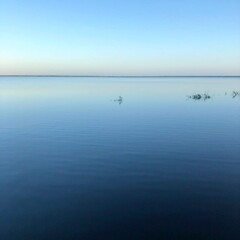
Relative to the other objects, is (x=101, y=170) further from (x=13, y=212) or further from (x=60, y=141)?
(x=60, y=141)

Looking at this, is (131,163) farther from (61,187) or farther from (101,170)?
(61,187)

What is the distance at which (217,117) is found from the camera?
4375 centimetres

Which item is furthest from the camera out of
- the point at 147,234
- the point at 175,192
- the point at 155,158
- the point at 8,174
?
the point at 155,158

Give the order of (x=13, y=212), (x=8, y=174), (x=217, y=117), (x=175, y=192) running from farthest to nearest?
(x=217, y=117) < (x=8, y=174) < (x=175, y=192) < (x=13, y=212)

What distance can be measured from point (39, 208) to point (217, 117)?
33.2m

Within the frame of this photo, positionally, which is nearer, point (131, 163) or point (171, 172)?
point (171, 172)

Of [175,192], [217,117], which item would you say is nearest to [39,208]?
[175,192]

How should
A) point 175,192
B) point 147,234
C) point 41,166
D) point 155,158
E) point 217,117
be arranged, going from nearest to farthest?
point 147,234, point 175,192, point 41,166, point 155,158, point 217,117

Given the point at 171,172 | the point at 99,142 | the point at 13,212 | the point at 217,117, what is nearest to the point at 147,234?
the point at 13,212

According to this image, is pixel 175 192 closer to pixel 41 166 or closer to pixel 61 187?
pixel 61 187

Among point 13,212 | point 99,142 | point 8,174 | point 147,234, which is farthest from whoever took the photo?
point 99,142

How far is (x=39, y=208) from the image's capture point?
583 inches

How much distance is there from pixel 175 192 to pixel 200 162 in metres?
6.10

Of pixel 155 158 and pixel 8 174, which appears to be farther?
pixel 155 158
